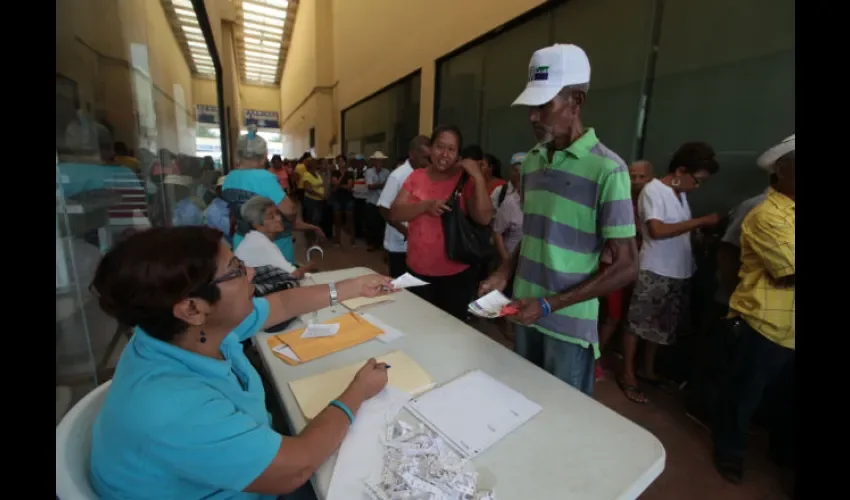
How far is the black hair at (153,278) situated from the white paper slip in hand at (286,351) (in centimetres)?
53

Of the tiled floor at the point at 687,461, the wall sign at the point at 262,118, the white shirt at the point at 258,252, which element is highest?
the wall sign at the point at 262,118

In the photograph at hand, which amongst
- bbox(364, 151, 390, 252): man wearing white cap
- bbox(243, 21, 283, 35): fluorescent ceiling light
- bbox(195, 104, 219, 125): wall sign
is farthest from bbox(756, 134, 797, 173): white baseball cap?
bbox(243, 21, 283, 35): fluorescent ceiling light

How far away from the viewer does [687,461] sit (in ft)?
6.59

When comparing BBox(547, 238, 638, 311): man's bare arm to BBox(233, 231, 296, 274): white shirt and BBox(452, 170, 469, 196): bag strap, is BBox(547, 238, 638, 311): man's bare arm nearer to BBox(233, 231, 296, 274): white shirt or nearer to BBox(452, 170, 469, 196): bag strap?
BBox(452, 170, 469, 196): bag strap

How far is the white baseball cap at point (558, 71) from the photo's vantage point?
124 centimetres

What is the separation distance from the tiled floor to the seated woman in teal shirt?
1.83 meters

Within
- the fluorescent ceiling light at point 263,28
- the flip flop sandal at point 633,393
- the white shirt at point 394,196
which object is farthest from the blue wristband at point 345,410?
the fluorescent ceiling light at point 263,28

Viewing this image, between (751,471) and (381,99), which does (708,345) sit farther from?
(381,99)

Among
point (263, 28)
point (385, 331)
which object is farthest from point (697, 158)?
point (263, 28)

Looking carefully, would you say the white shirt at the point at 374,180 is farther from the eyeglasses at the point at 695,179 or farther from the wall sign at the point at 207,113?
the eyeglasses at the point at 695,179

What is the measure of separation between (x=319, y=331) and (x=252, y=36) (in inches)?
696

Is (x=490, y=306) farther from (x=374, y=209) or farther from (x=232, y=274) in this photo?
(x=374, y=209)

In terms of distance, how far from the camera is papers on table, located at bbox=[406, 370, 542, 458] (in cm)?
93
